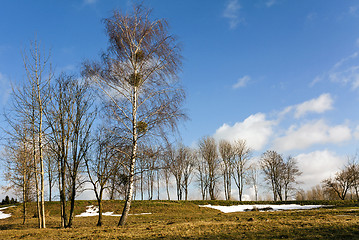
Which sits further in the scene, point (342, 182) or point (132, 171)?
point (342, 182)

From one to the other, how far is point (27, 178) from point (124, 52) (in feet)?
54.8

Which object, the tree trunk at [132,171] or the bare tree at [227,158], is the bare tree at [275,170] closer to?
the bare tree at [227,158]

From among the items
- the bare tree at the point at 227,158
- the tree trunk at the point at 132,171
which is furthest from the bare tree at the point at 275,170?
the tree trunk at the point at 132,171

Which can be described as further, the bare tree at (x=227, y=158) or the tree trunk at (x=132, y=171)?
the bare tree at (x=227, y=158)

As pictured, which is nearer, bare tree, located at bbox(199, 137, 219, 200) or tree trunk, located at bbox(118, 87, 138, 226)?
tree trunk, located at bbox(118, 87, 138, 226)

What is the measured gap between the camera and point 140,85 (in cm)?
1516

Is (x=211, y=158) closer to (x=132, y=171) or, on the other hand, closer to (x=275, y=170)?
(x=275, y=170)

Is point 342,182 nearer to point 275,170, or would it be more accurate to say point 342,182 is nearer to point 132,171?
point 275,170

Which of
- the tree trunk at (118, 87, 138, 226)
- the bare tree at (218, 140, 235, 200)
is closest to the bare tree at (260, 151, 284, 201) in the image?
the bare tree at (218, 140, 235, 200)

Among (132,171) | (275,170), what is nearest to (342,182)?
(275,170)

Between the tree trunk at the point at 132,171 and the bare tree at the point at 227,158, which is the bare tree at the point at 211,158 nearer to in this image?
the bare tree at the point at 227,158

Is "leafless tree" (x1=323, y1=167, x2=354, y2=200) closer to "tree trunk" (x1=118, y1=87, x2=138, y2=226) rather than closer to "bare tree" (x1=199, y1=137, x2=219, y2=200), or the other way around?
"bare tree" (x1=199, y1=137, x2=219, y2=200)

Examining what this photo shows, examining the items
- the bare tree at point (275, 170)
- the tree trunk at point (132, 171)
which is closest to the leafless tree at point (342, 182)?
the bare tree at point (275, 170)

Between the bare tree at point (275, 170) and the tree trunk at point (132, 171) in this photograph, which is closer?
the tree trunk at point (132, 171)
